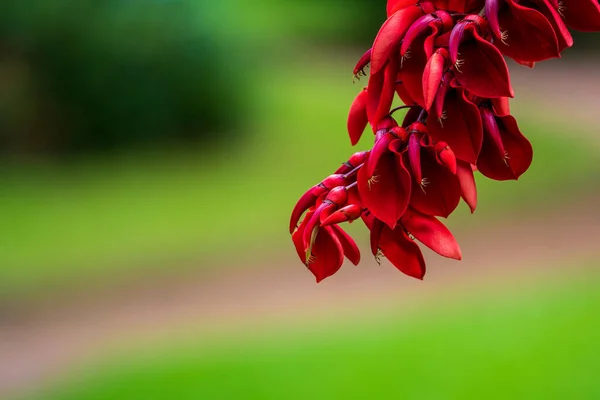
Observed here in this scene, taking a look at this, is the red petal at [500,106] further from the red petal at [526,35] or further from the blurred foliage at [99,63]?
the blurred foliage at [99,63]

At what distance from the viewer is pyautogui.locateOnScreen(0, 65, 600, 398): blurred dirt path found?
10.4ft

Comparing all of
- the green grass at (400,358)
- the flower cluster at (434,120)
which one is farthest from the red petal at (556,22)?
the green grass at (400,358)

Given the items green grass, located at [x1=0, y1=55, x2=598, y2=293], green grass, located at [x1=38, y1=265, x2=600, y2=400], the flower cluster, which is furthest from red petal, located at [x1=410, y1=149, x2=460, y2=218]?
green grass, located at [x1=0, y1=55, x2=598, y2=293]

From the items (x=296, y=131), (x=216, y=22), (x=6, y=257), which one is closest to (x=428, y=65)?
(x=6, y=257)

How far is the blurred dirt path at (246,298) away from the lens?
10.4 ft

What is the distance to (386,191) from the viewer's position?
0.54m

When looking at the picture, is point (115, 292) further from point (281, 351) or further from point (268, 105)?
point (268, 105)

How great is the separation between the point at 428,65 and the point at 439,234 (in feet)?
0.40

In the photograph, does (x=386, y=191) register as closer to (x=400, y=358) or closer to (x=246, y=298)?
(x=400, y=358)

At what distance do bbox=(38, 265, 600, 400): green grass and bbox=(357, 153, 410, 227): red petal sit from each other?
213 centimetres

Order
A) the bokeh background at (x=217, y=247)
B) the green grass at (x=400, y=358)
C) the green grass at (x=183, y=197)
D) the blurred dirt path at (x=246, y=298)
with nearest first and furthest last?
the green grass at (x=400, y=358)
the bokeh background at (x=217, y=247)
the blurred dirt path at (x=246, y=298)
the green grass at (x=183, y=197)

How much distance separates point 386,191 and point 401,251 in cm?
6

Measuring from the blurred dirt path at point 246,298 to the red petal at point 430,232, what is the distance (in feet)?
8.48

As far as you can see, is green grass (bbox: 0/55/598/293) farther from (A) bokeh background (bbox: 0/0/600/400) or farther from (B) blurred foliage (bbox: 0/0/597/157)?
(B) blurred foliage (bbox: 0/0/597/157)
